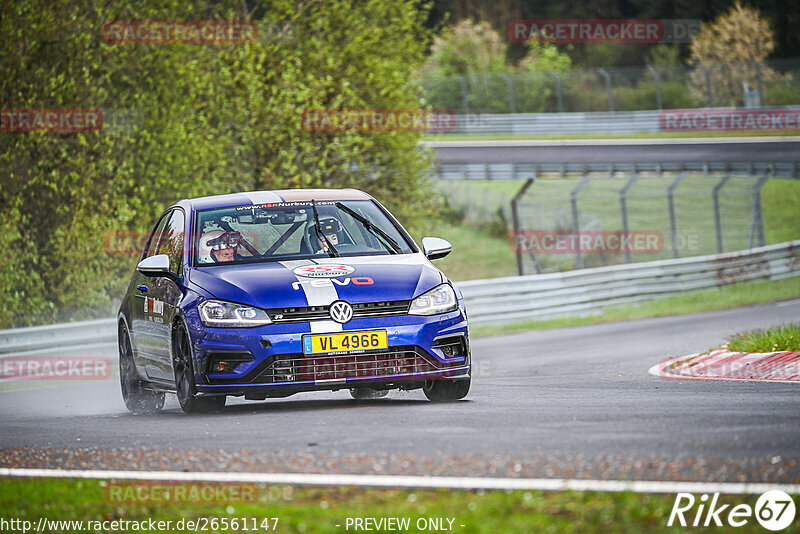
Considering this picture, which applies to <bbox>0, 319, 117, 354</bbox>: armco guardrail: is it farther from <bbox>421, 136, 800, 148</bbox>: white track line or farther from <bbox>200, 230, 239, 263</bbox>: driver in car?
<bbox>421, 136, 800, 148</bbox>: white track line

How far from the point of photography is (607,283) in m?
24.9

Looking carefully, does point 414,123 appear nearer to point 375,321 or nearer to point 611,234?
point 611,234

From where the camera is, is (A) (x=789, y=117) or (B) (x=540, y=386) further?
(A) (x=789, y=117)

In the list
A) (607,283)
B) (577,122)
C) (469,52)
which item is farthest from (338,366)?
(469,52)

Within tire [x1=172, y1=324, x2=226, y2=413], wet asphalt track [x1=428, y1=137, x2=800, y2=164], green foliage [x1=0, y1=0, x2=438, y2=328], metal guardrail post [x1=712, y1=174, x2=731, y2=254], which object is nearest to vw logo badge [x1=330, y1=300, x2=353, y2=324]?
tire [x1=172, y1=324, x2=226, y2=413]

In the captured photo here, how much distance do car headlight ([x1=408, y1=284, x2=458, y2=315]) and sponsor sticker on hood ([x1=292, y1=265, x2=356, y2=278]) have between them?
540mm

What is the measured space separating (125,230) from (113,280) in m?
0.96

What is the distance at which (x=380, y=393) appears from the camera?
10.9 meters

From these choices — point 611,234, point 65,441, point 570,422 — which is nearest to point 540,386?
point 570,422

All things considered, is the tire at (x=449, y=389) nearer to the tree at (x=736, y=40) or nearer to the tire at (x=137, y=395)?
the tire at (x=137, y=395)

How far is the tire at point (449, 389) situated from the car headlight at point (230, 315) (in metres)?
1.51

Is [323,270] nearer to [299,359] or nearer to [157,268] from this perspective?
[299,359]

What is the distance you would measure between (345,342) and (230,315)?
0.81 metres

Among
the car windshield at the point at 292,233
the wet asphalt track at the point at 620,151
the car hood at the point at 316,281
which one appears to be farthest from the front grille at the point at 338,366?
the wet asphalt track at the point at 620,151
